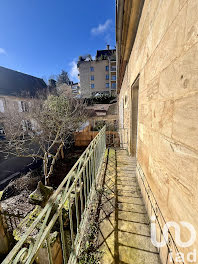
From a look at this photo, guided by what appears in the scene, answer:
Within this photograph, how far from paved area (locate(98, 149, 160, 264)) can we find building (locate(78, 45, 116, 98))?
2946cm

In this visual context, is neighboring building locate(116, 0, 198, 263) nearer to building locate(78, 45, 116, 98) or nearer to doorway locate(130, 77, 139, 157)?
doorway locate(130, 77, 139, 157)

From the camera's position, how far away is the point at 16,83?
2025cm

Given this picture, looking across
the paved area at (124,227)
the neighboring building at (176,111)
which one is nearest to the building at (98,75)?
the paved area at (124,227)

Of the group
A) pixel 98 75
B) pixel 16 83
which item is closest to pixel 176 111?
pixel 16 83

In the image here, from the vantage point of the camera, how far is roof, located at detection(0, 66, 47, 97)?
17.4 meters

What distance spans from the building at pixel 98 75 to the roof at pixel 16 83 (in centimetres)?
1201

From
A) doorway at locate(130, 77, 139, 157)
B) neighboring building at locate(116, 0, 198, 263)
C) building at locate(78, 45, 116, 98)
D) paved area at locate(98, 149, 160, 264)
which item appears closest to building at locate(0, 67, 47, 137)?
building at locate(78, 45, 116, 98)

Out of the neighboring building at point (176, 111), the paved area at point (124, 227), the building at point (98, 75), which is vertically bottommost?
the paved area at point (124, 227)

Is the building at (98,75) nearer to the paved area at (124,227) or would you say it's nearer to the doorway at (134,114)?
the doorway at (134,114)

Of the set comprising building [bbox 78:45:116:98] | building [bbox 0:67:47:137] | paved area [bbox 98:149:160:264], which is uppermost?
building [bbox 78:45:116:98]

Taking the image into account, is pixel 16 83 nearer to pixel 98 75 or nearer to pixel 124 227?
pixel 98 75

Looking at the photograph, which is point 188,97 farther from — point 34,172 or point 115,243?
point 34,172

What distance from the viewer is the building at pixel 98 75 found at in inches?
1158

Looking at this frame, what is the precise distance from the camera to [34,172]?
7930 mm
